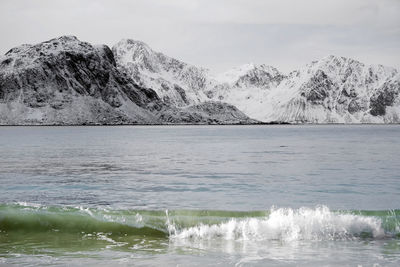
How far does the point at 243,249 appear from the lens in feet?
53.4

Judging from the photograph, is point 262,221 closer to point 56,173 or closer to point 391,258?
point 391,258

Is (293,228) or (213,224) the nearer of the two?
(293,228)

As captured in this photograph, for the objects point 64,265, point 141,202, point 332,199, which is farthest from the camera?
point 332,199

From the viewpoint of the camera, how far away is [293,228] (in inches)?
731

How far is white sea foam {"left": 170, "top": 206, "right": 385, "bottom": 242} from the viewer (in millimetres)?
18203

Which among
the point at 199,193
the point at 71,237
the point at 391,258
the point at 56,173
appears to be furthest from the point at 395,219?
the point at 56,173

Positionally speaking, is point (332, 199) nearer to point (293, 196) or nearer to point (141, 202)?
point (293, 196)

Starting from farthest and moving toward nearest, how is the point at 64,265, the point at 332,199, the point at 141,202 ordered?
1. the point at 332,199
2. the point at 141,202
3. the point at 64,265

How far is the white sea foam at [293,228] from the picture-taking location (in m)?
18.2

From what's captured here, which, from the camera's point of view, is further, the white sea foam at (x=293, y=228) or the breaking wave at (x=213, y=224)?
the breaking wave at (x=213, y=224)

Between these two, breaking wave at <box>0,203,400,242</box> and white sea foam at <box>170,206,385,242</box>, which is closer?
white sea foam at <box>170,206,385,242</box>

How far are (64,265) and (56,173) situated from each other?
3421 cm

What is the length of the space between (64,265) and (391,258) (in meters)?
9.15

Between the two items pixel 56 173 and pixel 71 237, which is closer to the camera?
pixel 71 237
